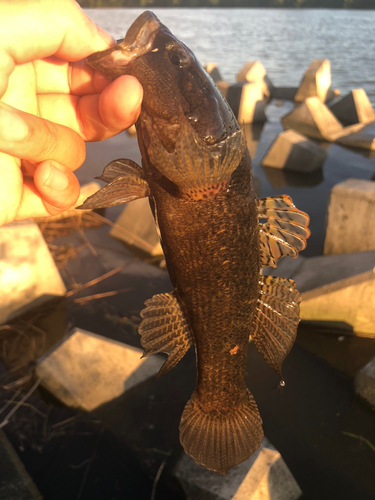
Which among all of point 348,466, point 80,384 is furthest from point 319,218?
point 80,384

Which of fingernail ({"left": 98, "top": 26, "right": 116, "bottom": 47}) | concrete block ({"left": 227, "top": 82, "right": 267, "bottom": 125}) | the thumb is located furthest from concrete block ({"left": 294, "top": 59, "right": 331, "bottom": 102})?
the thumb

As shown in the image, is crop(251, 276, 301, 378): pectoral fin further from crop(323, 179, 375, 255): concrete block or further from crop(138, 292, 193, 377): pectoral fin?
crop(323, 179, 375, 255): concrete block

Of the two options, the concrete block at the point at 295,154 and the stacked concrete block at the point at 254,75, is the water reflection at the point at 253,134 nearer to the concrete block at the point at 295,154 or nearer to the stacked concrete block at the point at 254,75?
the concrete block at the point at 295,154

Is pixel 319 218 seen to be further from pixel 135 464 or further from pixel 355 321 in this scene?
pixel 135 464

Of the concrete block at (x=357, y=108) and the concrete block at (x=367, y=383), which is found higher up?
the concrete block at (x=357, y=108)

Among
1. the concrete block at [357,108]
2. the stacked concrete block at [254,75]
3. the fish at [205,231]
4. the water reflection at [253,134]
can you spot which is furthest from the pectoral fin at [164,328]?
the stacked concrete block at [254,75]

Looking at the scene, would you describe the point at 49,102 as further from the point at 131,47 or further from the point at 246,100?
the point at 246,100

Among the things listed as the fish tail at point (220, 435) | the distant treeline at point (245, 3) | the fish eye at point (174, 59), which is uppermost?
the distant treeline at point (245, 3)
